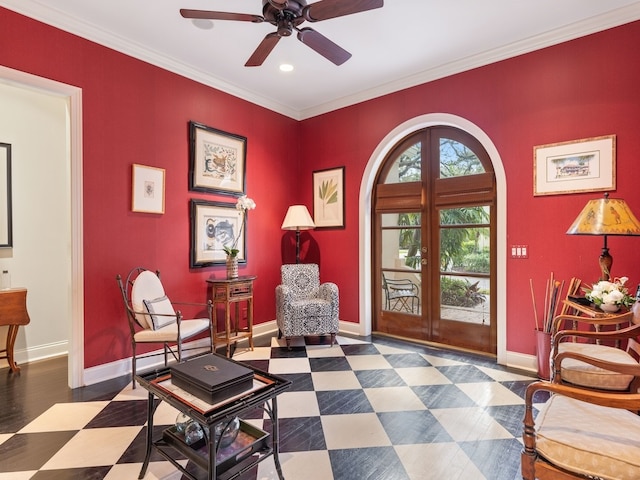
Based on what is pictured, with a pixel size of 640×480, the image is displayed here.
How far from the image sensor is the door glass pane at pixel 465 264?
363 centimetres

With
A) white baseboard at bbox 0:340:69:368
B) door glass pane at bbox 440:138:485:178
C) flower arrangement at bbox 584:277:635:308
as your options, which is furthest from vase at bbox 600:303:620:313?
white baseboard at bbox 0:340:69:368

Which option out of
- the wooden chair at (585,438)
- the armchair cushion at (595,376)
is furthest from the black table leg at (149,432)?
the armchair cushion at (595,376)

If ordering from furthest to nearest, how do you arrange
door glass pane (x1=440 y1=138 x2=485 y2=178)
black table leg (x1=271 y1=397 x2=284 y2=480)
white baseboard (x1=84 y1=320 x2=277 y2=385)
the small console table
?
door glass pane (x1=440 y1=138 x2=485 y2=178)
white baseboard (x1=84 y1=320 x2=277 y2=385)
black table leg (x1=271 y1=397 x2=284 y2=480)
the small console table

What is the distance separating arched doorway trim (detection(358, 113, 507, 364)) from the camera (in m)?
3.34

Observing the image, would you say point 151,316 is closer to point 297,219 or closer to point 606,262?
point 297,219

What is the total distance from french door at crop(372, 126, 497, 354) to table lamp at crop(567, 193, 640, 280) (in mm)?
1068

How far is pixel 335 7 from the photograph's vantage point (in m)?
2.10

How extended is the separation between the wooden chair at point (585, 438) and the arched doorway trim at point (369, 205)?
6.39ft

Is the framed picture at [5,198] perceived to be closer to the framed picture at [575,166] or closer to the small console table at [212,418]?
the small console table at [212,418]

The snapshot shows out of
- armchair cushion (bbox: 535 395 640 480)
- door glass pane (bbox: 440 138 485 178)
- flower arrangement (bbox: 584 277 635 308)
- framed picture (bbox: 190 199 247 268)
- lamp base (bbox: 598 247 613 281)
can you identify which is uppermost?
door glass pane (bbox: 440 138 485 178)

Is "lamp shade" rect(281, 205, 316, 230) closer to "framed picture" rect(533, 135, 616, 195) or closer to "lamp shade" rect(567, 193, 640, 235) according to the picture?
"framed picture" rect(533, 135, 616, 195)

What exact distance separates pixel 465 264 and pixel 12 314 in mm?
4485

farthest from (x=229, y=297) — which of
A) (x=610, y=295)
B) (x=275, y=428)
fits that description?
(x=610, y=295)

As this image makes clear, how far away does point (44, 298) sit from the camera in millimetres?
3680
